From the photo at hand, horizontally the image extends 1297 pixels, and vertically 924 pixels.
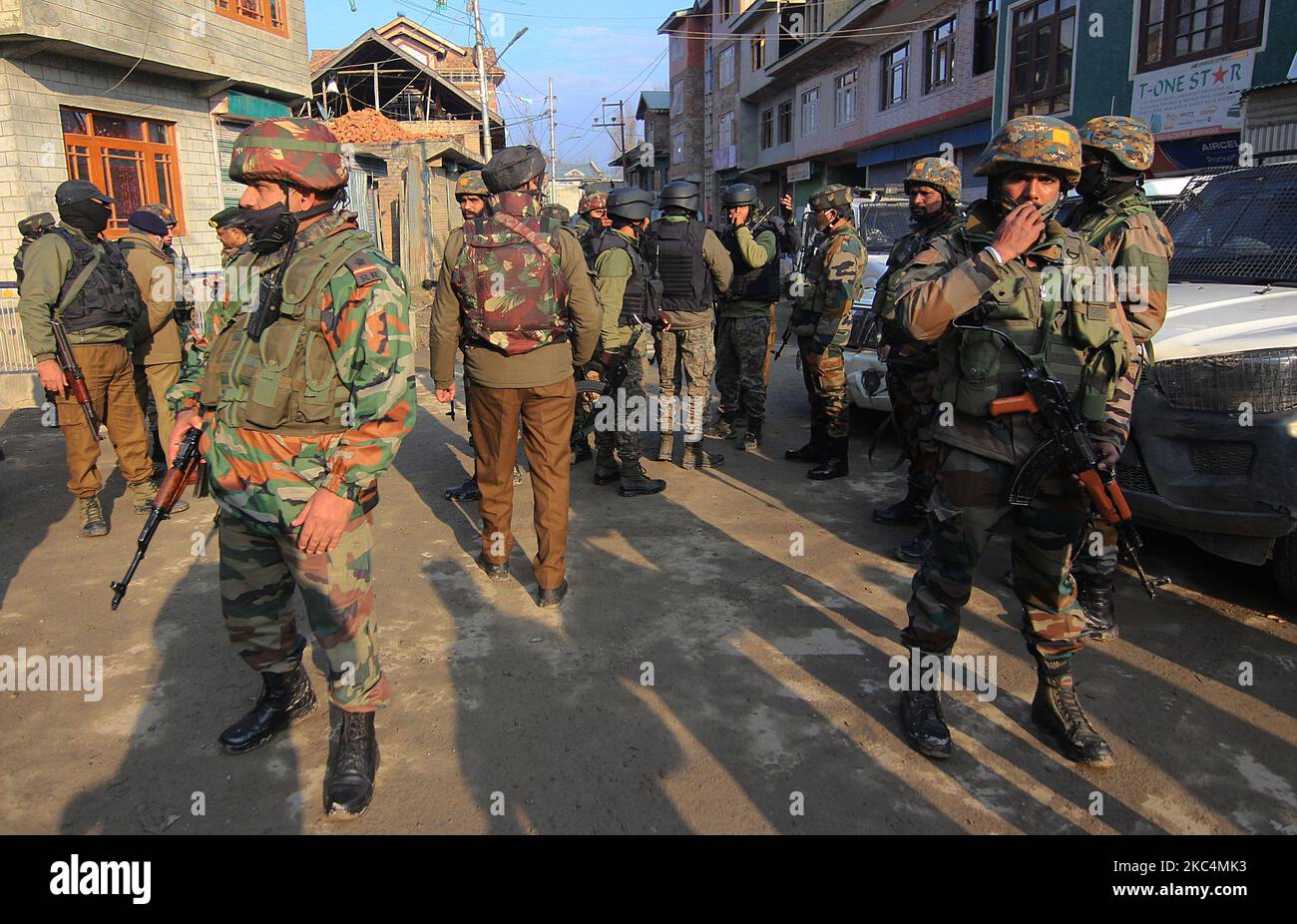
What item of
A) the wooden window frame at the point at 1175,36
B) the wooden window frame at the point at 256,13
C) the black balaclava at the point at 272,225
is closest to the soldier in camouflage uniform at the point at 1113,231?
the black balaclava at the point at 272,225

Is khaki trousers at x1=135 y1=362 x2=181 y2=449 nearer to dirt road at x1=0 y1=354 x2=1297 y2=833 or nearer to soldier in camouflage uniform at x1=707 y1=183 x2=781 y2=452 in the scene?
dirt road at x1=0 y1=354 x2=1297 y2=833

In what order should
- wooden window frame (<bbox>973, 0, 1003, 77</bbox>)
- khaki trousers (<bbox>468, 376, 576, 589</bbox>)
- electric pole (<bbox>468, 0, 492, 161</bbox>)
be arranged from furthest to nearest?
electric pole (<bbox>468, 0, 492, 161</bbox>) < wooden window frame (<bbox>973, 0, 1003, 77</bbox>) < khaki trousers (<bbox>468, 376, 576, 589</bbox>)

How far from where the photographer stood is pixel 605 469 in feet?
19.7

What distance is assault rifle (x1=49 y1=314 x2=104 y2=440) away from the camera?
4844 millimetres

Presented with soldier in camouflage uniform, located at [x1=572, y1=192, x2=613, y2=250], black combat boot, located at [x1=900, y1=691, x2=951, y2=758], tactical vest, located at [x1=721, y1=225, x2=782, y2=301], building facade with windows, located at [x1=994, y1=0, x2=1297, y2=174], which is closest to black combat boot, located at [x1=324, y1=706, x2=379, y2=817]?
black combat boot, located at [x1=900, y1=691, x2=951, y2=758]

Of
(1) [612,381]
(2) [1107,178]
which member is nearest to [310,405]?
(2) [1107,178]

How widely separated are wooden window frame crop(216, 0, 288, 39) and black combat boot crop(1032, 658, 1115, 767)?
49.9ft

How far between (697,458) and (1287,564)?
3697 millimetres

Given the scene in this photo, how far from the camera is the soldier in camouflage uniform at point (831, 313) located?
5.85 meters

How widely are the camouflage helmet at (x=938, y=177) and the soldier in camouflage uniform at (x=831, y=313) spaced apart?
1222mm

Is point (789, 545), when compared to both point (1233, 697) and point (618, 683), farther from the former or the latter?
point (1233, 697)
